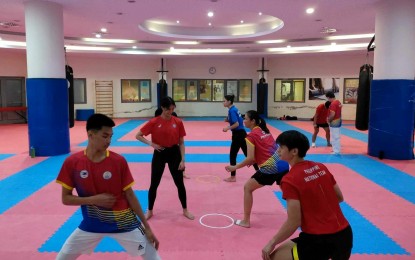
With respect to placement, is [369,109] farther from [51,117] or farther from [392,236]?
[51,117]

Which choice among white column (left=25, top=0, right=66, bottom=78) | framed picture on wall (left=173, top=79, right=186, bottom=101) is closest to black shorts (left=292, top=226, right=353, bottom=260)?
white column (left=25, top=0, right=66, bottom=78)

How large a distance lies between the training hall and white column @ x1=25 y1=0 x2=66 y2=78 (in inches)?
1.0

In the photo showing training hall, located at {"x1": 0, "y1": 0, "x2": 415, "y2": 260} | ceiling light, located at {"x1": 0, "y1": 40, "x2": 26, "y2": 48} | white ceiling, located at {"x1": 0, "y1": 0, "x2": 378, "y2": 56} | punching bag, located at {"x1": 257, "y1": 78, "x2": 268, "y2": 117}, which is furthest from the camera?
punching bag, located at {"x1": 257, "y1": 78, "x2": 268, "y2": 117}

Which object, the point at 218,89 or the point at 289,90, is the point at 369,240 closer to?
the point at 289,90

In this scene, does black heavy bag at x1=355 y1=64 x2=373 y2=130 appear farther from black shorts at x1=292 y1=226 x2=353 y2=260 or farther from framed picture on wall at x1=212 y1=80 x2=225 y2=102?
framed picture on wall at x1=212 y1=80 x2=225 y2=102

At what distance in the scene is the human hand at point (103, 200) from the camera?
2273 mm

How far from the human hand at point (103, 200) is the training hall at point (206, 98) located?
61.4 inches

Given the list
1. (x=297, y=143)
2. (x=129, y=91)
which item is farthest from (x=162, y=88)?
(x=297, y=143)

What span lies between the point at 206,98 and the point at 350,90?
7950 mm

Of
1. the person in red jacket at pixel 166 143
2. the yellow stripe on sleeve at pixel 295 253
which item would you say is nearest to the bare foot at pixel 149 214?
the person in red jacket at pixel 166 143

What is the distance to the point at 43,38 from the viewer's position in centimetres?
855

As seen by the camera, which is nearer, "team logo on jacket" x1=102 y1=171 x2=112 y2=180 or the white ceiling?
"team logo on jacket" x1=102 y1=171 x2=112 y2=180

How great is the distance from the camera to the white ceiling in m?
9.02

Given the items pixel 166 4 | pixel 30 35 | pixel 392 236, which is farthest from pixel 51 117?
pixel 392 236
